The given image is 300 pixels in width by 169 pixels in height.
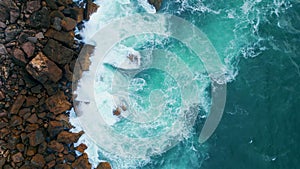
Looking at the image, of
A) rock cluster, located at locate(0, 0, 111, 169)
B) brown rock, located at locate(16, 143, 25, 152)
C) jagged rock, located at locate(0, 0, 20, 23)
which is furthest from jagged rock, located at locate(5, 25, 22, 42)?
brown rock, located at locate(16, 143, 25, 152)

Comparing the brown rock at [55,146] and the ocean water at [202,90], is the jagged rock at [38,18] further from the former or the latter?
the brown rock at [55,146]

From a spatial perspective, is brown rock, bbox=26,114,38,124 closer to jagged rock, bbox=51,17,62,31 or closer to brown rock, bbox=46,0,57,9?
jagged rock, bbox=51,17,62,31

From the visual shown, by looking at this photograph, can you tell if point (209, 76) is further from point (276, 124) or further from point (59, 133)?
point (59, 133)

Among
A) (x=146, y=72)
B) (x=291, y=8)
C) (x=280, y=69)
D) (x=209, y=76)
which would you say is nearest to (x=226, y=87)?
(x=209, y=76)

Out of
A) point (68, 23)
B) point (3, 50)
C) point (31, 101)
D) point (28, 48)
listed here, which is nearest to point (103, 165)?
point (31, 101)

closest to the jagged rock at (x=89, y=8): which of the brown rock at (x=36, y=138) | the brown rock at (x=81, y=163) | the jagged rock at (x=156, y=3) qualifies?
the jagged rock at (x=156, y=3)

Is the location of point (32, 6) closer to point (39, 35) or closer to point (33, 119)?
point (39, 35)
